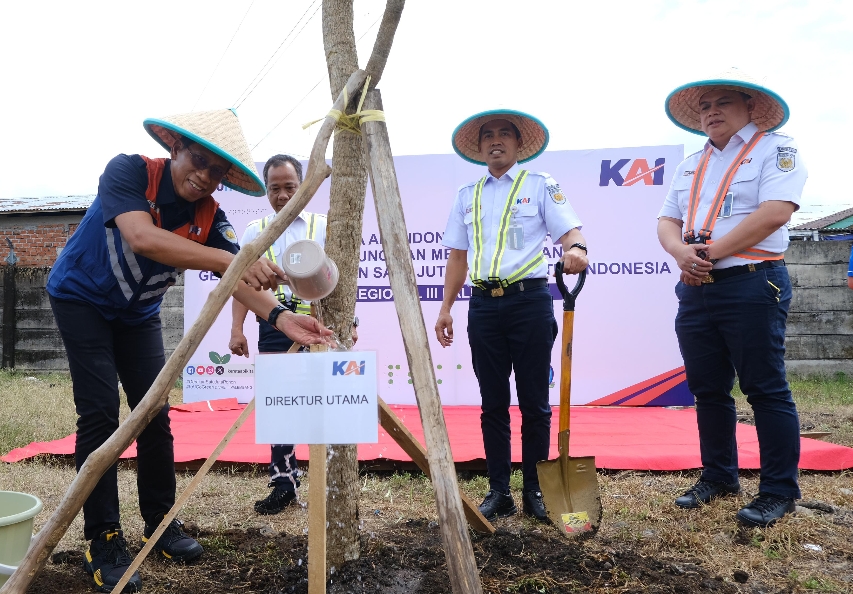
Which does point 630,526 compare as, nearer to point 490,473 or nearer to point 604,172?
point 490,473

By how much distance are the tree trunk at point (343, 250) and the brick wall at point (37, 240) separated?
455 inches

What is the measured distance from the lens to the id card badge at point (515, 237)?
10.4 feet

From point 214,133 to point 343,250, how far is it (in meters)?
0.58

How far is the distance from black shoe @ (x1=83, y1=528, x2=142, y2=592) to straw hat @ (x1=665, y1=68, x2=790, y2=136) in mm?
2961

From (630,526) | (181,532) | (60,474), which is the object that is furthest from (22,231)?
(630,526)

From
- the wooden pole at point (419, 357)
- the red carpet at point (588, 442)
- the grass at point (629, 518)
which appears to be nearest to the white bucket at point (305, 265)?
the wooden pole at point (419, 357)

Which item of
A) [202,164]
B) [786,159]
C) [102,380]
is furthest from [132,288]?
[786,159]

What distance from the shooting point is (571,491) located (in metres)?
2.68

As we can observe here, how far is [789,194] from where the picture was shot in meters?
2.82

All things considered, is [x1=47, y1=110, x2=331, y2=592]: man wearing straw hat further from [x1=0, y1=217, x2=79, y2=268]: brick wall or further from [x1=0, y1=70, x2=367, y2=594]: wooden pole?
[x1=0, y1=217, x2=79, y2=268]: brick wall

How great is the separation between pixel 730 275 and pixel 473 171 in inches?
174

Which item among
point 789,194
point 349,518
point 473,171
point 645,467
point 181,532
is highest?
point 473,171

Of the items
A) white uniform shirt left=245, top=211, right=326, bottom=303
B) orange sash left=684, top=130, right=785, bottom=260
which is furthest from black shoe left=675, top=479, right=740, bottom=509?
white uniform shirt left=245, top=211, right=326, bottom=303

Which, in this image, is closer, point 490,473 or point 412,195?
point 490,473
